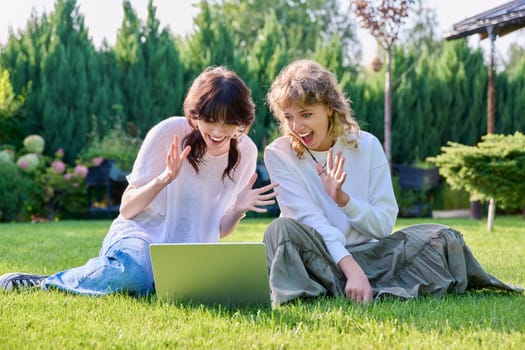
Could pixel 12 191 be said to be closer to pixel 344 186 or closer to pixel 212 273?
pixel 344 186

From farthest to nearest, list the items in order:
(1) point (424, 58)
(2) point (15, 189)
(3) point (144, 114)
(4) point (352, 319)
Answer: (1) point (424, 58)
(3) point (144, 114)
(2) point (15, 189)
(4) point (352, 319)

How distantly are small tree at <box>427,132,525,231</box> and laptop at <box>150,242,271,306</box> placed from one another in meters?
5.31

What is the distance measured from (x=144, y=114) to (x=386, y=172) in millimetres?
9381

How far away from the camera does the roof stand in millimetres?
9492

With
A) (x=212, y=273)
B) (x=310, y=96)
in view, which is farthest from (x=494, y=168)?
(x=212, y=273)

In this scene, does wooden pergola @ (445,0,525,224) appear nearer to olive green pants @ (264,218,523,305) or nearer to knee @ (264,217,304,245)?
olive green pants @ (264,218,523,305)

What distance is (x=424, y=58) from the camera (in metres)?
13.3

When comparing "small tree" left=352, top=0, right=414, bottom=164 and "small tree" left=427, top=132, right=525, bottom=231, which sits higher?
"small tree" left=352, top=0, right=414, bottom=164

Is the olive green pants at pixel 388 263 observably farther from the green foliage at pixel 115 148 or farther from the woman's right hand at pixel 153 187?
the green foliage at pixel 115 148

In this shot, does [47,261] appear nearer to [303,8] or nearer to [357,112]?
[357,112]

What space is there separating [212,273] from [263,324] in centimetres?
41

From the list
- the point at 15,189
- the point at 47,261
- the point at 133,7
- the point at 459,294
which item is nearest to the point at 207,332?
the point at 459,294

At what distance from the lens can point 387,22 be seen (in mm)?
11734

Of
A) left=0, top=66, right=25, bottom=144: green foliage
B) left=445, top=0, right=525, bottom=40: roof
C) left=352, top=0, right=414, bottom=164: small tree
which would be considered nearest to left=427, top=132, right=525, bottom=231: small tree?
left=445, top=0, right=525, bottom=40: roof
